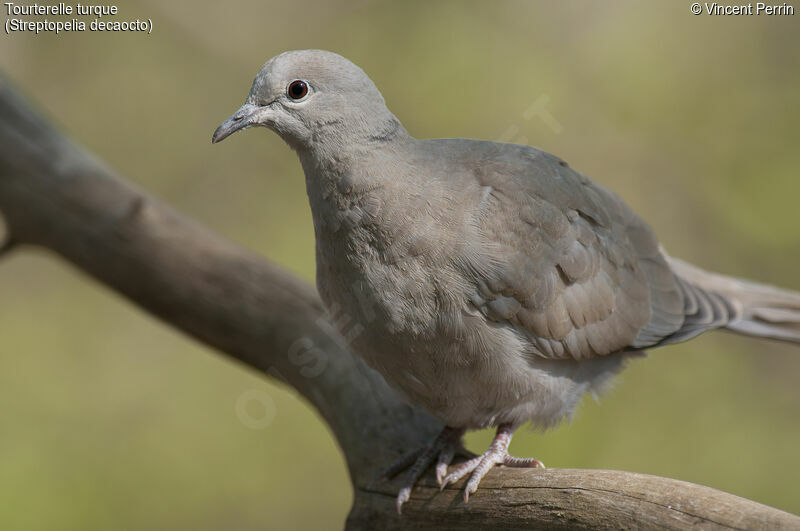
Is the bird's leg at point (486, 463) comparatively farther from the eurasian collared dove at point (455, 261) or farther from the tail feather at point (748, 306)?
the tail feather at point (748, 306)

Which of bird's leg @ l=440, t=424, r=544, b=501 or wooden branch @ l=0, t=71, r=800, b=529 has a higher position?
bird's leg @ l=440, t=424, r=544, b=501

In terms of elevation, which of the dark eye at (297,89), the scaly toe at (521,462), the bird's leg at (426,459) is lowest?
the bird's leg at (426,459)

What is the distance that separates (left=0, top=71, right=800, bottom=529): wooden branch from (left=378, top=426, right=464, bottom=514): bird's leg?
0.04 metres

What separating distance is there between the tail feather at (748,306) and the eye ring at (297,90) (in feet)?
5.46

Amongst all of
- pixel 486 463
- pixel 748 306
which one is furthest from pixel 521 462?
pixel 748 306

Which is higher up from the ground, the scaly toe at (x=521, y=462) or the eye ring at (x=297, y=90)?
the eye ring at (x=297, y=90)

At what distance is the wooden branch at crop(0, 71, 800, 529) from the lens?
291 cm

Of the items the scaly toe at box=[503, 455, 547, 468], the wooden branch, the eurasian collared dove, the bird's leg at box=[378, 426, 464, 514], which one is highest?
the eurasian collared dove

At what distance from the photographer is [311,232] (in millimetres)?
5020

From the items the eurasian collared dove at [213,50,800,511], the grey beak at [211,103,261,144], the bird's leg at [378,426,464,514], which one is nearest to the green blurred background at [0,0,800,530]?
the bird's leg at [378,426,464,514]

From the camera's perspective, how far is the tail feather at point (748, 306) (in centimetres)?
301

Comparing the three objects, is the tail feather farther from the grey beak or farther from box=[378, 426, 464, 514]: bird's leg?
the grey beak

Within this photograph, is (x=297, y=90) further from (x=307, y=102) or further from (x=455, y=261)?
(x=455, y=261)

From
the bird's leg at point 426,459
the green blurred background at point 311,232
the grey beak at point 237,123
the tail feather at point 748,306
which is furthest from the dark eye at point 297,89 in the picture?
the green blurred background at point 311,232
